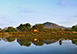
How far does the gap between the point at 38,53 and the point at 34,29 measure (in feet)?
247

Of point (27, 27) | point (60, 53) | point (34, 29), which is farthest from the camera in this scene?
point (27, 27)

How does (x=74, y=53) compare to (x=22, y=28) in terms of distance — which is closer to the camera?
(x=74, y=53)

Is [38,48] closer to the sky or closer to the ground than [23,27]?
closer to the ground

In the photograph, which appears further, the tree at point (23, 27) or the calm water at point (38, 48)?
the tree at point (23, 27)

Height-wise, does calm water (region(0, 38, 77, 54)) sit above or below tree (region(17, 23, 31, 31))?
below

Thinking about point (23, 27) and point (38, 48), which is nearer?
point (38, 48)

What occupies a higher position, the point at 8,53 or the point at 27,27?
the point at 27,27

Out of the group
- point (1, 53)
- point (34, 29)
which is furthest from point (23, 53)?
point (34, 29)

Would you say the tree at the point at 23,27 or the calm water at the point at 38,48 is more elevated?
the tree at the point at 23,27

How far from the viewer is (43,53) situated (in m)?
21.4

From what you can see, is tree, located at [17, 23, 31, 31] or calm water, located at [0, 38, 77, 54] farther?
tree, located at [17, 23, 31, 31]

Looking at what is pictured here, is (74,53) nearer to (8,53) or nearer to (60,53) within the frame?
(60,53)

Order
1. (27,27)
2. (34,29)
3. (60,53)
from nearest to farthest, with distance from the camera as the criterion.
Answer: (60,53)
(34,29)
(27,27)

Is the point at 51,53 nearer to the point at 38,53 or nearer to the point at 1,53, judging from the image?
the point at 38,53
